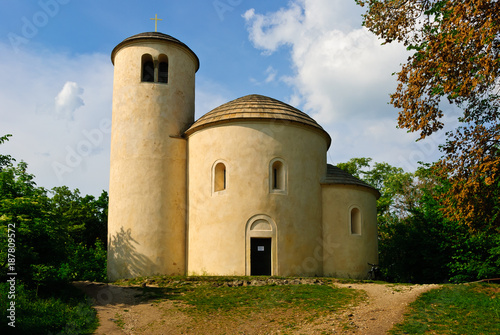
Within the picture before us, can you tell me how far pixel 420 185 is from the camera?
129 feet

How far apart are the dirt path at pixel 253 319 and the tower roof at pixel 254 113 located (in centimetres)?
874

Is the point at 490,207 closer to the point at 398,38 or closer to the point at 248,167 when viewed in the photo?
the point at 398,38

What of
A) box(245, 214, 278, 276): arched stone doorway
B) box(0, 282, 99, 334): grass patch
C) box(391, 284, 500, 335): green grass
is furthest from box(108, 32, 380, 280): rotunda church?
box(391, 284, 500, 335): green grass

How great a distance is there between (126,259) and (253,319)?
10.4 m

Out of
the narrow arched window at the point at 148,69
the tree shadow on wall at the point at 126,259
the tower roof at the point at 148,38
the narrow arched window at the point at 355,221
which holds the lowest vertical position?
the tree shadow on wall at the point at 126,259

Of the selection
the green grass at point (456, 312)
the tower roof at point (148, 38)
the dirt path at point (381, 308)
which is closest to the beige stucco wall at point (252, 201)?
the dirt path at point (381, 308)

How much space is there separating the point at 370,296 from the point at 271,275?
218 inches

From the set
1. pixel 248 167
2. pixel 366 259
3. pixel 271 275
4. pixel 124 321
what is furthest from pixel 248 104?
pixel 124 321

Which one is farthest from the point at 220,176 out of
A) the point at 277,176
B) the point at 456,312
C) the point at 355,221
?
the point at 456,312

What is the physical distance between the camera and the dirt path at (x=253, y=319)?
11367 mm

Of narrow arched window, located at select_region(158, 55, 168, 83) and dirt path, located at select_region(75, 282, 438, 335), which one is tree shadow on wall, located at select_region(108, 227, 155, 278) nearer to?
dirt path, located at select_region(75, 282, 438, 335)

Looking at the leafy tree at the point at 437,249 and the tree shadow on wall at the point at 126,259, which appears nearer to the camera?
the leafy tree at the point at 437,249

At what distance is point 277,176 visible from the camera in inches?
798

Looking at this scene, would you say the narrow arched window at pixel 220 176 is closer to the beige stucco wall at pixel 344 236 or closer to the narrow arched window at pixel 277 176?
the narrow arched window at pixel 277 176
